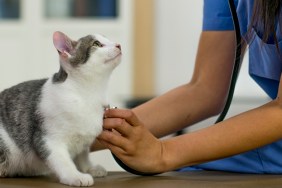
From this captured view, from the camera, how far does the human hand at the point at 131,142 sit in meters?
0.95

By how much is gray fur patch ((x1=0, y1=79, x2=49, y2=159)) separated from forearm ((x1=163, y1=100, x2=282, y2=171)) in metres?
0.22

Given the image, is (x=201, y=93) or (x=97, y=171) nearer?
(x=97, y=171)

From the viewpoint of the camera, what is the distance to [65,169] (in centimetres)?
96

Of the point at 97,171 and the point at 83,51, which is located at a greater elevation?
the point at 83,51

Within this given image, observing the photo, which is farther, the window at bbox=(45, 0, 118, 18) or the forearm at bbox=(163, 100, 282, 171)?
the window at bbox=(45, 0, 118, 18)

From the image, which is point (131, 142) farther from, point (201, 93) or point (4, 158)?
point (201, 93)

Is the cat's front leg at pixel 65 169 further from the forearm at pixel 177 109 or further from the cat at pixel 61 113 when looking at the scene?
the forearm at pixel 177 109

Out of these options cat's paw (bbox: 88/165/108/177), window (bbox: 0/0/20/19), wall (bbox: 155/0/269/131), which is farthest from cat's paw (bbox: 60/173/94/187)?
window (bbox: 0/0/20/19)

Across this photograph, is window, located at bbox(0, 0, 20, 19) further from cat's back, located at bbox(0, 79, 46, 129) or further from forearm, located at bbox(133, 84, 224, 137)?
cat's back, located at bbox(0, 79, 46, 129)

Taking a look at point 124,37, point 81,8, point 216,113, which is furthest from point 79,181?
point 81,8

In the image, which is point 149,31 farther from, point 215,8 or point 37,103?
point 37,103

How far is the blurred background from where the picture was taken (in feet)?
12.8

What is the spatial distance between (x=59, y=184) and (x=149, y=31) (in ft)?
10.0

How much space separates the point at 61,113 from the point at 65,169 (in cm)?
9
